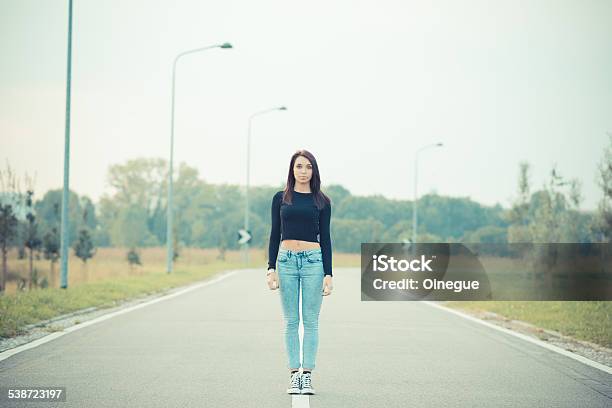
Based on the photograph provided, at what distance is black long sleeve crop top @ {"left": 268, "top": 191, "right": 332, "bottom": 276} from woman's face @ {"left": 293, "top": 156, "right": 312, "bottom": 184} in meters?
0.15

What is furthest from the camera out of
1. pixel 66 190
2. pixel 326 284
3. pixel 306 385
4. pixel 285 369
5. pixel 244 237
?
pixel 244 237

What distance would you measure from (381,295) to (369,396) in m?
15.2

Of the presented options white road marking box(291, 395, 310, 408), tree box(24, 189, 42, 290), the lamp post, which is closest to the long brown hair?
white road marking box(291, 395, 310, 408)

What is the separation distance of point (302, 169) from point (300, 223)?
1.51 ft

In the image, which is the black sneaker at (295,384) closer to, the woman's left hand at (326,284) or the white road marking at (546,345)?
the woman's left hand at (326,284)

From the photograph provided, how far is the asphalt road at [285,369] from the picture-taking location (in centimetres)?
704

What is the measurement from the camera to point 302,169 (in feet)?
22.6

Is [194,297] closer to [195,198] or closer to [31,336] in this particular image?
[31,336]

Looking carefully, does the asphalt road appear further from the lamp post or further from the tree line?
the tree line

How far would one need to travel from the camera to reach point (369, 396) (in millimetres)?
7172

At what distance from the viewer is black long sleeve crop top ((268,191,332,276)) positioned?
6.89 metres

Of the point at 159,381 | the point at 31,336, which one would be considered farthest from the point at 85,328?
the point at 159,381

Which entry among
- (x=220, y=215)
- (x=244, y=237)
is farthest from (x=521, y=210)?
(x=220, y=215)

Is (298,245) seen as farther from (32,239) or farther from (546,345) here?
(32,239)
